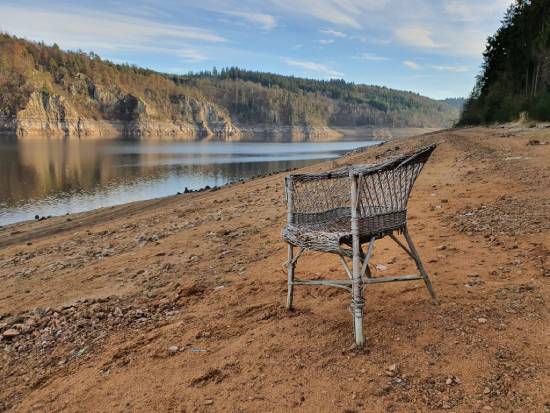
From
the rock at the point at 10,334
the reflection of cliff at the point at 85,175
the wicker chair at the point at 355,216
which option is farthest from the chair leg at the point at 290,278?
the reflection of cliff at the point at 85,175

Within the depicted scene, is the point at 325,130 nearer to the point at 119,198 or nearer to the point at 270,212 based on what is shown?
the point at 119,198

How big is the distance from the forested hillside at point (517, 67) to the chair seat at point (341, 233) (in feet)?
89.8

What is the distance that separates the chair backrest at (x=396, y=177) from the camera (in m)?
3.48

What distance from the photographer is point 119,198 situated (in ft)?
84.1

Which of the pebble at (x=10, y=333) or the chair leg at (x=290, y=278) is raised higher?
the chair leg at (x=290, y=278)

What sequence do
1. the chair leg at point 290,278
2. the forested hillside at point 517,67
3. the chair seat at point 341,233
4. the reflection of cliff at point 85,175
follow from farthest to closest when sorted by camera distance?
the forested hillside at point 517,67, the reflection of cliff at point 85,175, the chair leg at point 290,278, the chair seat at point 341,233

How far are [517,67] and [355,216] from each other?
46.6 metres

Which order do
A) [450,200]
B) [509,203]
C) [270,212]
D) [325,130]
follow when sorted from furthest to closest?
[325,130] < [270,212] < [450,200] < [509,203]

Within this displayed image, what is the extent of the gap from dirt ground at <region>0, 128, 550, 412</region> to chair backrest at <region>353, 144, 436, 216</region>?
908 millimetres

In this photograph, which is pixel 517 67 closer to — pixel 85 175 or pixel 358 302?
pixel 85 175

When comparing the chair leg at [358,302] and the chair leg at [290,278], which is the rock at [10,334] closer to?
the chair leg at [290,278]

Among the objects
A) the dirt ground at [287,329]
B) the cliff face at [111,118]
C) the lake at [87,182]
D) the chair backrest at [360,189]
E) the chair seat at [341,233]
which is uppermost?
the cliff face at [111,118]

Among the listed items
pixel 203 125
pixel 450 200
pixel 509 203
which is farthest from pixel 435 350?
pixel 203 125

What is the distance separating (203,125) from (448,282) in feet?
575
